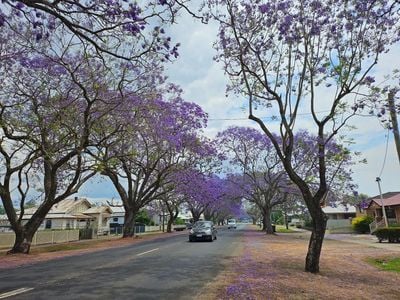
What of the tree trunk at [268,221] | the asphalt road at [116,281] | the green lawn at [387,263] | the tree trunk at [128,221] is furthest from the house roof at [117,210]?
the asphalt road at [116,281]

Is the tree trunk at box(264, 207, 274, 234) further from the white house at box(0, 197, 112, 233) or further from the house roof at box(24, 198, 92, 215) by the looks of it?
the house roof at box(24, 198, 92, 215)

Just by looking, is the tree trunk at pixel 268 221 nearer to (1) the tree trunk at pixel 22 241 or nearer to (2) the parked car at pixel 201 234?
(2) the parked car at pixel 201 234

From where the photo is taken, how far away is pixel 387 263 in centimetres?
1614

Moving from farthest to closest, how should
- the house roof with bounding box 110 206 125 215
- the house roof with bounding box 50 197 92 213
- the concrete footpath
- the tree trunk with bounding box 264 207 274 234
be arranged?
the house roof with bounding box 110 206 125 215
the house roof with bounding box 50 197 92 213
the tree trunk with bounding box 264 207 274 234
the concrete footpath

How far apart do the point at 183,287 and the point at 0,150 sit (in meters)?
14.7

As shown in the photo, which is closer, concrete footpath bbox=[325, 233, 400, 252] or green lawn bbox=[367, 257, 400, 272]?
green lawn bbox=[367, 257, 400, 272]

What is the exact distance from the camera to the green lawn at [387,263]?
14.4 m

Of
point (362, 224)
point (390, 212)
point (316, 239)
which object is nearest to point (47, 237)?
point (316, 239)

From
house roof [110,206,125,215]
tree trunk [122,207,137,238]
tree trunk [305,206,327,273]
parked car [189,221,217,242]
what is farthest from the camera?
house roof [110,206,125,215]

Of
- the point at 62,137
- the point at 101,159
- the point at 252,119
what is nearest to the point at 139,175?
the point at 101,159

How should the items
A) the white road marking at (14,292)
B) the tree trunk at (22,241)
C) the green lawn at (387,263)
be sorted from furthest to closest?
1. the tree trunk at (22,241)
2. the green lawn at (387,263)
3. the white road marking at (14,292)

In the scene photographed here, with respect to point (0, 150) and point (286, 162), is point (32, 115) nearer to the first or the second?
point (0, 150)

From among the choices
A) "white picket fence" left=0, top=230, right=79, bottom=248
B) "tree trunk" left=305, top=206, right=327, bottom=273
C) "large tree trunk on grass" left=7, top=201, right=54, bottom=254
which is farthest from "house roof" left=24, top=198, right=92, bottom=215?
"tree trunk" left=305, top=206, right=327, bottom=273

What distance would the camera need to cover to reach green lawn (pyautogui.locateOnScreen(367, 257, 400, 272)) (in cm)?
1442
